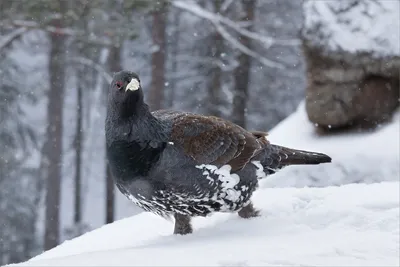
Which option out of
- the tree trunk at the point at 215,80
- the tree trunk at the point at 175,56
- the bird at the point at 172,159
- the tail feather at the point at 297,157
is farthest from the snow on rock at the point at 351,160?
the tree trunk at the point at 175,56

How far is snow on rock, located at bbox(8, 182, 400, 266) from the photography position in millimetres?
4180

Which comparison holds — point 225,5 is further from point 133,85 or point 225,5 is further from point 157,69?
point 133,85

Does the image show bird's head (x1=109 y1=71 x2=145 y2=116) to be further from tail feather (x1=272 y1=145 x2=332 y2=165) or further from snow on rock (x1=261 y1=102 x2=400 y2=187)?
snow on rock (x1=261 y1=102 x2=400 y2=187)

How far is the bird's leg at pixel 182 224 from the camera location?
5.44 metres

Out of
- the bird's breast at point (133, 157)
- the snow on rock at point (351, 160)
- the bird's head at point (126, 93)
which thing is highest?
the bird's head at point (126, 93)

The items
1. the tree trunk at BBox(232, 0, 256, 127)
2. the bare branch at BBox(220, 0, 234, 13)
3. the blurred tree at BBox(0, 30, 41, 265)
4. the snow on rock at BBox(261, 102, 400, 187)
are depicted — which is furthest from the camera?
the blurred tree at BBox(0, 30, 41, 265)

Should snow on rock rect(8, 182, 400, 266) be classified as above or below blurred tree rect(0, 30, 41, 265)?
above

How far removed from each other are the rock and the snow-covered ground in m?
3.62

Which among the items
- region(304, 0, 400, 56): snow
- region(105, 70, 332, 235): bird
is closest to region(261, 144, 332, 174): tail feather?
region(105, 70, 332, 235): bird

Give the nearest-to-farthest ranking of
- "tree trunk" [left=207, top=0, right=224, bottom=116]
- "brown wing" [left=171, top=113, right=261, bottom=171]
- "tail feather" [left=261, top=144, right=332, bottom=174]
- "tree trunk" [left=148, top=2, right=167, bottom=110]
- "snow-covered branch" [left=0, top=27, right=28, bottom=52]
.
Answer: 1. "brown wing" [left=171, top=113, right=261, bottom=171]
2. "tail feather" [left=261, top=144, right=332, bottom=174]
3. "tree trunk" [left=148, top=2, right=167, bottom=110]
4. "snow-covered branch" [left=0, top=27, right=28, bottom=52]
5. "tree trunk" [left=207, top=0, right=224, bottom=116]

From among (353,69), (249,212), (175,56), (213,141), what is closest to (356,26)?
(353,69)

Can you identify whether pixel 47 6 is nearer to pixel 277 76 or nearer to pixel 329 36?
pixel 329 36

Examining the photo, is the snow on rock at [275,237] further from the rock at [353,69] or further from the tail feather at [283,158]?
the rock at [353,69]

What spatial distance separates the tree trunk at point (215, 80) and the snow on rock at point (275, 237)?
1123 centimetres
